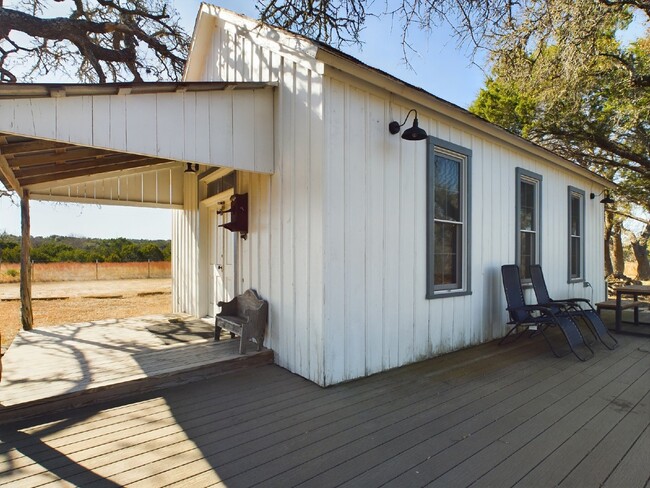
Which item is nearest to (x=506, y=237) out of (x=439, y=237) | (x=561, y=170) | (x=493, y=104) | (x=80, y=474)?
(x=439, y=237)

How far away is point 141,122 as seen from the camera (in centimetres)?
307

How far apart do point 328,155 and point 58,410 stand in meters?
3.07

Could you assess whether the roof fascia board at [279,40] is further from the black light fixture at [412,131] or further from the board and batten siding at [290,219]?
the black light fixture at [412,131]

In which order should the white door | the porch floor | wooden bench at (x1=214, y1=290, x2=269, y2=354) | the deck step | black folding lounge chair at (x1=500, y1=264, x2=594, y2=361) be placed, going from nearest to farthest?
the deck step, the porch floor, wooden bench at (x1=214, y1=290, x2=269, y2=354), black folding lounge chair at (x1=500, y1=264, x2=594, y2=361), the white door

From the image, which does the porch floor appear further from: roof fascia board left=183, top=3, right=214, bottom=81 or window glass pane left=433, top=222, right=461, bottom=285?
roof fascia board left=183, top=3, right=214, bottom=81

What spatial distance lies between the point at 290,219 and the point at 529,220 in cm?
454

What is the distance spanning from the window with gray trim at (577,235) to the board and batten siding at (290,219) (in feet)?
20.9

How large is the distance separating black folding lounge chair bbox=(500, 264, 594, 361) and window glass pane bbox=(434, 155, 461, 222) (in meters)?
1.18

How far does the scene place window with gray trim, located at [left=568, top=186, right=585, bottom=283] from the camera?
7.47m

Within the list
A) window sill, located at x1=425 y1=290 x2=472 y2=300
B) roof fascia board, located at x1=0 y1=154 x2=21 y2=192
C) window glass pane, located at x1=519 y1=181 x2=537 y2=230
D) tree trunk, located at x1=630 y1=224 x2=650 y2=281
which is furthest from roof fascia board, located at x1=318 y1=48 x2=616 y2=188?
tree trunk, located at x1=630 y1=224 x2=650 y2=281

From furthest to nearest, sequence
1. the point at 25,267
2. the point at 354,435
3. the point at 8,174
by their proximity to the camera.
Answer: the point at 25,267, the point at 8,174, the point at 354,435

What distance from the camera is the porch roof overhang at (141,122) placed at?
2605mm

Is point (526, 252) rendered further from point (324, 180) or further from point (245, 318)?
point (245, 318)

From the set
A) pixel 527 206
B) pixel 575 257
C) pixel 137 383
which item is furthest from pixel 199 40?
pixel 575 257
